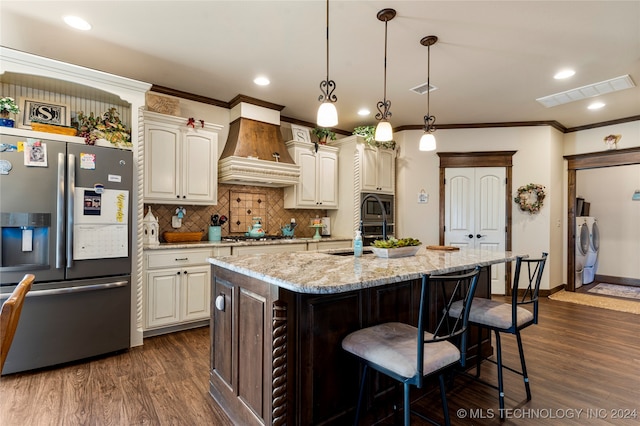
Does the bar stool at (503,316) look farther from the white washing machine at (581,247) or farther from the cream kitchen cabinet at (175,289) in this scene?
the white washing machine at (581,247)

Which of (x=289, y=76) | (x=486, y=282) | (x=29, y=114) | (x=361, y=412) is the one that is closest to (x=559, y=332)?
(x=486, y=282)

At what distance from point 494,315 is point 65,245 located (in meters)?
3.25

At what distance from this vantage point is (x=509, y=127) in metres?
5.32

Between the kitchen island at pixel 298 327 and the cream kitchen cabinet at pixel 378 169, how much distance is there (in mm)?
3005

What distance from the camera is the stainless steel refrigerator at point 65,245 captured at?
2.48 meters

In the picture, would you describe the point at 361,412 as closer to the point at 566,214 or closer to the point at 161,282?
the point at 161,282

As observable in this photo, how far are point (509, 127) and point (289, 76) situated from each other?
12.6ft

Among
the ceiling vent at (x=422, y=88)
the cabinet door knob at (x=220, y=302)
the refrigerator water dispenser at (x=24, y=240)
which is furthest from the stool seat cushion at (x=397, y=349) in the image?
the ceiling vent at (x=422, y=88)

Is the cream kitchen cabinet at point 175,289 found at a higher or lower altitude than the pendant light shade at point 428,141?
lower

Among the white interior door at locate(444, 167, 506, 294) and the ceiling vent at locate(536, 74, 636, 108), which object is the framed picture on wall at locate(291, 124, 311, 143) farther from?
the ceiling vent at locate(536, 74, 636, 108)

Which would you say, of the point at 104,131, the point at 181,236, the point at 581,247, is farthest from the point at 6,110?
the point at 581,247

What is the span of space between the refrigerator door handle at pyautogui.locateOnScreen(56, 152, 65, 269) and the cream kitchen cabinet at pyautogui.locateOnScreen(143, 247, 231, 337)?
73 centimetres

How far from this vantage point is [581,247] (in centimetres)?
587

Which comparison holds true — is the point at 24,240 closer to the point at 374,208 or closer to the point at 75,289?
the point at 75,289
